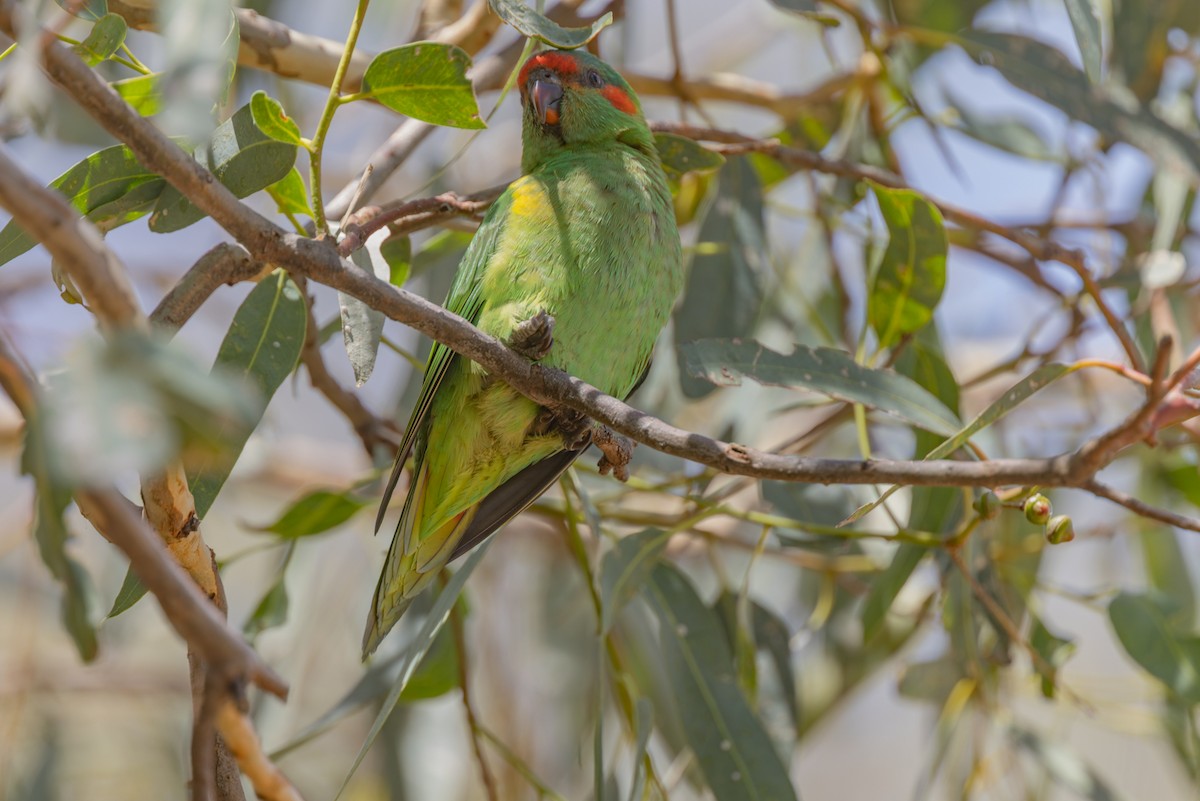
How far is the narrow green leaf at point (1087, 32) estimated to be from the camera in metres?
1.94

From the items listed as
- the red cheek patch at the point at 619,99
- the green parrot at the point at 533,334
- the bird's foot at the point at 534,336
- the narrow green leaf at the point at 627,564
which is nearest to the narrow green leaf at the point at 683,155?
the green parrot at the point at 533,334

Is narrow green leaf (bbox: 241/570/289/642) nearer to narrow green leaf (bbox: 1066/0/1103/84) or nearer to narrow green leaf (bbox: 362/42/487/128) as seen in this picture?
narrow green leaf (bbox: 362/42/487/128)

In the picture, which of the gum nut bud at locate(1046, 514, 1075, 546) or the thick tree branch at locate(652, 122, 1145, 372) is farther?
the thick tree branch at locate(652, 122, 1145, 372)

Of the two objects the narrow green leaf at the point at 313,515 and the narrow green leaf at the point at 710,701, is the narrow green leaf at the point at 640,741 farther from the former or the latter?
the narrow green leaf at the point at 313,515

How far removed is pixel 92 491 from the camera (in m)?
0.81

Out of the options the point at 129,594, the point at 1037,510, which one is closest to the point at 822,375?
the point at 1037,510

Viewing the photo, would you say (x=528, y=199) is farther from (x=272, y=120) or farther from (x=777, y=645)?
(x=777, y=645)

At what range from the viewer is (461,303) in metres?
2.26

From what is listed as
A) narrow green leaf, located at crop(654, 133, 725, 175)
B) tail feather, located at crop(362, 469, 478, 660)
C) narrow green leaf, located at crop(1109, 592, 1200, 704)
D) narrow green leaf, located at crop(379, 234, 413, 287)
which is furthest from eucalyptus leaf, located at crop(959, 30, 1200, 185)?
tail feather, located at crop(362, 469, 478, 660)

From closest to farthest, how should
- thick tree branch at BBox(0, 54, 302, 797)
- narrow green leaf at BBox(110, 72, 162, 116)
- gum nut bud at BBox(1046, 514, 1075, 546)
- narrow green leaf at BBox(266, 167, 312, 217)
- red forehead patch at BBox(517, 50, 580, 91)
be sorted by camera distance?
thick tree branch at BBox(0, 54, 302, 797), gum nut bud at BBox(1046, 514, 1075, 546), narrow green leaf at BBox(110, 72, 162, 116), narrow green leaf at BBox(266, 167, 312, 217), red forehead patch at BBox(517, 50, 580, 91)

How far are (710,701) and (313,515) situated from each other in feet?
3.09

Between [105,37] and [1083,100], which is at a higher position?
[1083,100]

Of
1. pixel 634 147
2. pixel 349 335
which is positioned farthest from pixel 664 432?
pixel 634 147

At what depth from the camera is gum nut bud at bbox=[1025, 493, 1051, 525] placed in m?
1.46
